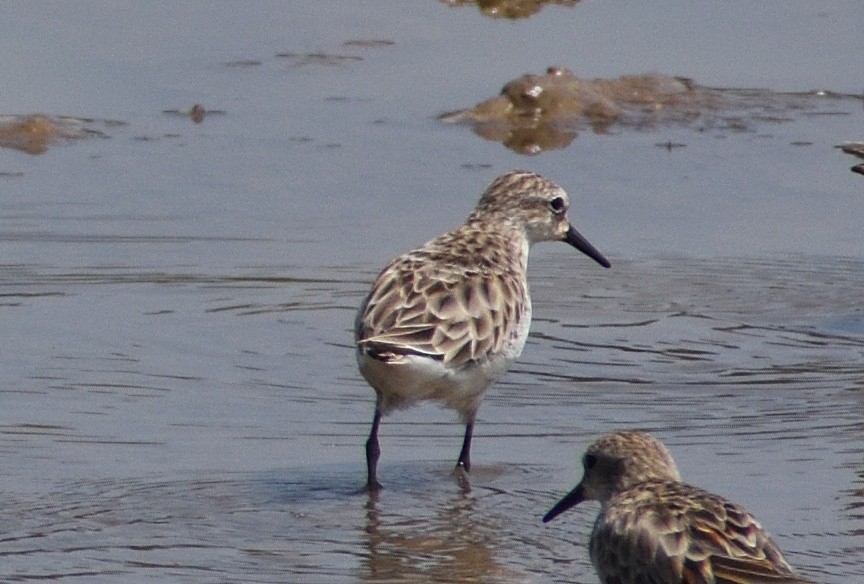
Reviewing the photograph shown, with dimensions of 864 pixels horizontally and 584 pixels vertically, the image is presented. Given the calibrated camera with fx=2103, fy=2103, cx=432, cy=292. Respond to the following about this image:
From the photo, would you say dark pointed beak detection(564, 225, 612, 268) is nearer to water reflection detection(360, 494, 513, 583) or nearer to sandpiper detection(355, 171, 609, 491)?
sandpiper detection(355, 171, 609, 491)

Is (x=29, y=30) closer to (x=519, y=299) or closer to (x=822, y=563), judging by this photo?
(x=519, y=299)

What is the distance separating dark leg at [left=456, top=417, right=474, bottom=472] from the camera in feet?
22.4

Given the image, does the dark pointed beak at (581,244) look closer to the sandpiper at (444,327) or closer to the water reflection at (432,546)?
the sandpiper at (444,327)

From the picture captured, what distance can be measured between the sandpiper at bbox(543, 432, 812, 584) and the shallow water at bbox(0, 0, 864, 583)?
362 mm

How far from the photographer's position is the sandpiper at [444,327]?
664 cm

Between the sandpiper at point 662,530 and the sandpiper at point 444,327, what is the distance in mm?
888

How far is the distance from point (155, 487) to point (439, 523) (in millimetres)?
885

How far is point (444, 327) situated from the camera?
6730 millimetres

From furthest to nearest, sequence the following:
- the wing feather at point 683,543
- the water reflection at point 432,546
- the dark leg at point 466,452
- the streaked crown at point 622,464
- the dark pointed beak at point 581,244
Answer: the dark pointed beak at point 581,244 < the dark leg at point 466,452 < the water reflection at point 432,546 < the streaked crown at point 622,464 < the wing feather at point 683,543

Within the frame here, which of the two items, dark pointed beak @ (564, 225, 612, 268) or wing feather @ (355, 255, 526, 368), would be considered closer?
wing feather @ (355, 255, 526, 368)

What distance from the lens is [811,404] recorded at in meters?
7.42

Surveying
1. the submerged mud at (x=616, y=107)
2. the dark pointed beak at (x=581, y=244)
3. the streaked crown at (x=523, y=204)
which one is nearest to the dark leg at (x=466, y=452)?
the streaked crown at (x=523, y=204)

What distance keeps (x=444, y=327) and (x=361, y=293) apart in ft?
6.60

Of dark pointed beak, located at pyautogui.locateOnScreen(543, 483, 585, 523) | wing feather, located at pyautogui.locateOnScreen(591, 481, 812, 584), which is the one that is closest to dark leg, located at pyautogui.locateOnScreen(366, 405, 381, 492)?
dark pointed beak, located at pyautogui.locateOnScreen(543, 483, 585, 523)
